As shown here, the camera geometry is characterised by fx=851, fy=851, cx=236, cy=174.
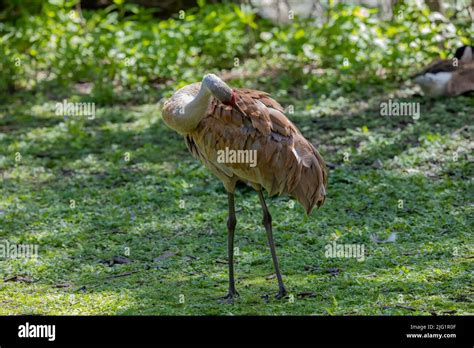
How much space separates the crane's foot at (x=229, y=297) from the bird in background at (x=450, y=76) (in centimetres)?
528

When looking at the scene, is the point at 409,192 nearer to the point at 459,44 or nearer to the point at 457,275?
the point at 457,275

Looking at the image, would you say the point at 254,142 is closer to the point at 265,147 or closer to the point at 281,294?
the point at 265,147

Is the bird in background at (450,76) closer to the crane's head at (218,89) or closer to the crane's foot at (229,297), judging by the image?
the crane's head at (218,89)

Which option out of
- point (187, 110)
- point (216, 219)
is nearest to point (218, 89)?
point (187, 110)

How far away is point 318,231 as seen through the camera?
7.77 m

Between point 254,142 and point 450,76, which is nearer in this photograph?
point 254,142

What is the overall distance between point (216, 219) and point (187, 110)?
82.4 inches

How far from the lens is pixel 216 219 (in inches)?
321

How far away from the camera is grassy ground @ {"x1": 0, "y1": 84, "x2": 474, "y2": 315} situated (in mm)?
6340

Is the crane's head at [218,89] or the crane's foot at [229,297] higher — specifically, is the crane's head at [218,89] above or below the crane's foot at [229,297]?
above

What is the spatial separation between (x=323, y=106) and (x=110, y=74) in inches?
124

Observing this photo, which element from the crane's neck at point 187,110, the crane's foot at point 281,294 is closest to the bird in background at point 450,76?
the crane's neck at point 187,110

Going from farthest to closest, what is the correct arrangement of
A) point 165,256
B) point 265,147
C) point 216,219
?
1. point 216,219
2. point 165,256
3. point 265,147

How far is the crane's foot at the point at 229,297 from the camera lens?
626 centimetres
